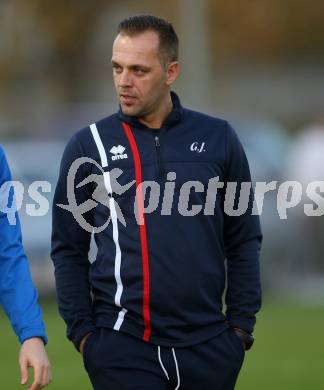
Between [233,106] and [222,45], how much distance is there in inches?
100

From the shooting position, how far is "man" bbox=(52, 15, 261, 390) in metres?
6.06

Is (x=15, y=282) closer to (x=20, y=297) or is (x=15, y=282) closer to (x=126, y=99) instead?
(x=20, y=297)

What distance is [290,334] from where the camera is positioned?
14.4 m

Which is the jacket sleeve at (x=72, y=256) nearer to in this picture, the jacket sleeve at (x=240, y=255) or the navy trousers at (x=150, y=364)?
the navy trousers at (x=150, y=364)

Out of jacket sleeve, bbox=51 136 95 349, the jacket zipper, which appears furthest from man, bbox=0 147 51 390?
the jacket zipper

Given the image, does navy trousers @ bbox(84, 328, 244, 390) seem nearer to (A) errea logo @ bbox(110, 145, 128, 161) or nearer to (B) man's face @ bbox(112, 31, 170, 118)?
(A) errea logo @ bbox(110, 145, 128, 161)

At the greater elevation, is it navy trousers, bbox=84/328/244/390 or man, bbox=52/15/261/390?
man, bbox=52/15/261/390

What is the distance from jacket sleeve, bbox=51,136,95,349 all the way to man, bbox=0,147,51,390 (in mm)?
605

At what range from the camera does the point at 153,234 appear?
6.07 m

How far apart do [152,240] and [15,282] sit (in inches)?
31.1

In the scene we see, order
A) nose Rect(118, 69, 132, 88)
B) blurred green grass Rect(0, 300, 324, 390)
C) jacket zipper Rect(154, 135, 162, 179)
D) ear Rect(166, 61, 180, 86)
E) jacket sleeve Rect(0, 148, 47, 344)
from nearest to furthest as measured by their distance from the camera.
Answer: jacket sleeve Rect(0, 148, 47, 344)
jacket zipper Rect(154, 135, 162, 179)
nose Rect(118, 69, 132, 88)
ear Rect(166, 61, 180, 86)
blurred green grass Rect(0, 300, 324, 390)

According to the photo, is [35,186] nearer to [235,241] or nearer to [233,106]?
[235,241]

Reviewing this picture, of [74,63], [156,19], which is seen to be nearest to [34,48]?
[74,63]

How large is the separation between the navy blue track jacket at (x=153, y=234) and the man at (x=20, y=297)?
2.06ft
